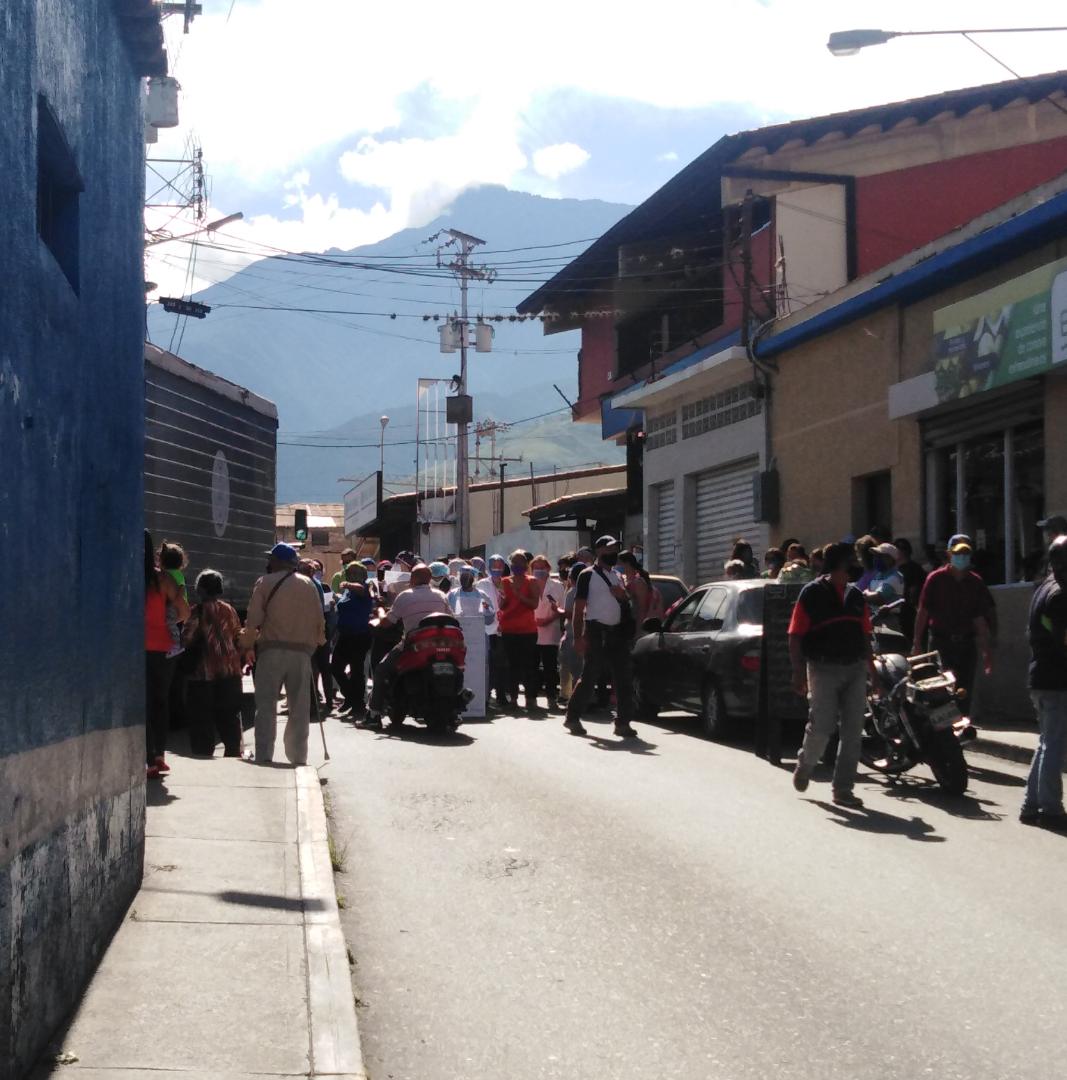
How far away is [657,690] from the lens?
16547 mm

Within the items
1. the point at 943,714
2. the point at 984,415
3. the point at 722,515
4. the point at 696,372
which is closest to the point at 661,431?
the point at 722,515

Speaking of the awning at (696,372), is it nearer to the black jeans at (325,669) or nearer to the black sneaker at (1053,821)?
the black jeans at (325,669)

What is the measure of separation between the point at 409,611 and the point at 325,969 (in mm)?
9719

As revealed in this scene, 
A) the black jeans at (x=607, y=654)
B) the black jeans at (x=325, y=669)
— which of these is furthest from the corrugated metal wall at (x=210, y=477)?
the black jeans at (x=607, y=654)

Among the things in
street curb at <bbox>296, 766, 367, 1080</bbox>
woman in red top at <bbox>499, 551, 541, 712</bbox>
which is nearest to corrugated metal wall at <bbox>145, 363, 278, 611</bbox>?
woman in red top at <bbox>499, 551, 541, 712</bbox>

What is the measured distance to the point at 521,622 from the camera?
18766 millimetres

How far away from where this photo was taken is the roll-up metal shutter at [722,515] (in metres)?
26.1

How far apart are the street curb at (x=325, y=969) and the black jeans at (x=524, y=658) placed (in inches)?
373

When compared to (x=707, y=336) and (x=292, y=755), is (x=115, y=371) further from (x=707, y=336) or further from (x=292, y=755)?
(x=707, y=336)

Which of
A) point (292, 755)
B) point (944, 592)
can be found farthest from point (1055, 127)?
point (292, 755)

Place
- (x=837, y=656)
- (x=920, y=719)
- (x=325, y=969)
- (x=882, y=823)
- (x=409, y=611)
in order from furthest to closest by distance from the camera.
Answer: (x=409, y=611), (x=920, y=719), (x=837, y=656), (x=882, y=823), (x=325, y=969)

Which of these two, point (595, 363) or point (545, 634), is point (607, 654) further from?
point (595, 363)

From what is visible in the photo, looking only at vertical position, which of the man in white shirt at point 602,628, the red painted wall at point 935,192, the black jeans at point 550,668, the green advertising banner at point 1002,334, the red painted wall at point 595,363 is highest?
the red painted wall at point 935,192

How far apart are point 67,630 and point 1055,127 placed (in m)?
24.0
